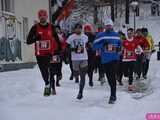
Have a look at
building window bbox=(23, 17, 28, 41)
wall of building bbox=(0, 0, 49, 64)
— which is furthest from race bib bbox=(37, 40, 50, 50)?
building window bbox=(23, 17, 28, 41)

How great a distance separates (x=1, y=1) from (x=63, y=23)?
3.39m

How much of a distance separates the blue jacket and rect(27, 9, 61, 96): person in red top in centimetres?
106

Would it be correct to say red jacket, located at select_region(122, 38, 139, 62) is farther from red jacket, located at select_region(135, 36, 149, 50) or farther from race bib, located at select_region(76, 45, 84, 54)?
race bib, located at select_region(76, 45, 84, 54)

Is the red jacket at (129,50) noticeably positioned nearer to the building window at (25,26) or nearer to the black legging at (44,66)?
the black legging at (44,66)

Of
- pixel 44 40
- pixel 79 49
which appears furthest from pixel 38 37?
pixel 79 49

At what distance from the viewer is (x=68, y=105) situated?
12008 mm

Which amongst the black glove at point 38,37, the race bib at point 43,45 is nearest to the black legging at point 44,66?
the race bib at point 43,45

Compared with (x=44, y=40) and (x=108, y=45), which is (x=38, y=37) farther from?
(x=108, y=45)

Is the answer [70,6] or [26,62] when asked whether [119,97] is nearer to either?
[70,6]

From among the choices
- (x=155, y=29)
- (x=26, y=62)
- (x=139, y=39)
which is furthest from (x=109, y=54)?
(x=155, y=29)

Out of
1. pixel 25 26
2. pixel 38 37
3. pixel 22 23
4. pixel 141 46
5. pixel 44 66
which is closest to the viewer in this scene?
pixel 38 37

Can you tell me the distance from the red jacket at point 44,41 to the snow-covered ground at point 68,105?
113cm

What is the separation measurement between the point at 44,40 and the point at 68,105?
169cm

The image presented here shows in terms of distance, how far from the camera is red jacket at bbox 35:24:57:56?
495 inches
